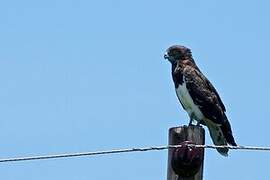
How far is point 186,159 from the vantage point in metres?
7.20

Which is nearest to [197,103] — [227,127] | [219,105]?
[219,105]

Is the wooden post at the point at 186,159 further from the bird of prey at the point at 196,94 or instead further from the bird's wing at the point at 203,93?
the bird's wing at the point at 203,93

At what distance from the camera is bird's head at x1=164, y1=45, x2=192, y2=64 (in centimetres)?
1361

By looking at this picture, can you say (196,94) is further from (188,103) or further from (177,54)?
(177,54)

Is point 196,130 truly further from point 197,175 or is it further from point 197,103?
point 197,103

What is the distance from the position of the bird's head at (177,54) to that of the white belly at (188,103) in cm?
63

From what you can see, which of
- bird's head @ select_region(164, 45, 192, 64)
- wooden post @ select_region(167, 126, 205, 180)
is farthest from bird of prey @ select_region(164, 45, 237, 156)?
wooden post @ select_region(167, 126, 205, 180)

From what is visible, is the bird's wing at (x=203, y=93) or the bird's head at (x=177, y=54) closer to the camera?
the bird's wing at (x=203, y=93)

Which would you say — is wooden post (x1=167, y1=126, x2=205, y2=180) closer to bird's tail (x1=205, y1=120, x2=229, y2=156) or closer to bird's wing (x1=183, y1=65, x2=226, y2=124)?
bird's tail (x1=205, y1=120, x2=229, y2=156)

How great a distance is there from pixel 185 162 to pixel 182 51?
6.48m

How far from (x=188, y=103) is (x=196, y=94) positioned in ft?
0.54

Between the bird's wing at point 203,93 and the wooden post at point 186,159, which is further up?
the bird's wing at point 203,93

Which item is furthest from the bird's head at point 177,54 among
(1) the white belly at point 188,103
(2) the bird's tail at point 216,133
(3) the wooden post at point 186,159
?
(3) the wooden post at point 186,159

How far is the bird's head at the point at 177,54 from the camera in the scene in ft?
44.7
